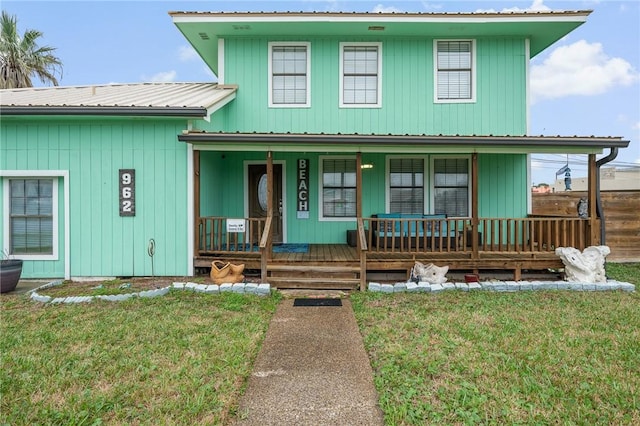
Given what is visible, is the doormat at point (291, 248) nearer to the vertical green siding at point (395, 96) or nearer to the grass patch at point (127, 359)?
the grass patch at point (127, 359)

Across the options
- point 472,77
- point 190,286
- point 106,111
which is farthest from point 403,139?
point 106,111

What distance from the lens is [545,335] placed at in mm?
4242

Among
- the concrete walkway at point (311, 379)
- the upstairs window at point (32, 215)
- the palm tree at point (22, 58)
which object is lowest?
the concrete walkway at point (311, 379)

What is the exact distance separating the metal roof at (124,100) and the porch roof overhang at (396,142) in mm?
705

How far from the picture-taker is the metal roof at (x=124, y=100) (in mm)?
6465

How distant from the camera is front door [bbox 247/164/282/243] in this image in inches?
354

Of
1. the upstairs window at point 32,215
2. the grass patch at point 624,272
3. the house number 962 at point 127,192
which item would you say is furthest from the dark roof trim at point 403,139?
the upstairs window at point 32,215

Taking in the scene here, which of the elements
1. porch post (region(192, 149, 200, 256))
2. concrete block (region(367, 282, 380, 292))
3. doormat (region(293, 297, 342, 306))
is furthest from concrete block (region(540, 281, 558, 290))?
porch post (region(192, 149, 200, 256))

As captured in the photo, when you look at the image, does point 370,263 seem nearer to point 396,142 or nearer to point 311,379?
point 396,142

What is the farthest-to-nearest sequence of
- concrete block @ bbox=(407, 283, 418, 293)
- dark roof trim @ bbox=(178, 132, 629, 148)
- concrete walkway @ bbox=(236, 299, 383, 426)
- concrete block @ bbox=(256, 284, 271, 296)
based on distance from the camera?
dark roof trim @ bbox=(178, 132, 629, 148) < concrete block @ bbox=(407, 283, 418, 293) < concrete block @ bbox=(256, 284, 271, 296) < concrete walkway @ bbox=(236, 299, 383, 426)

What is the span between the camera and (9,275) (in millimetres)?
5996

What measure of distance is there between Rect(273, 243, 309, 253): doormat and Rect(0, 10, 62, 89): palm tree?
1578 cm

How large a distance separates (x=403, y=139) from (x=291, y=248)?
136 inches

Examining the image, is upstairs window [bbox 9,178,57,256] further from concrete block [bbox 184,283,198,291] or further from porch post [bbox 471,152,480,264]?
porch post [bbox 471,152,480,264]
